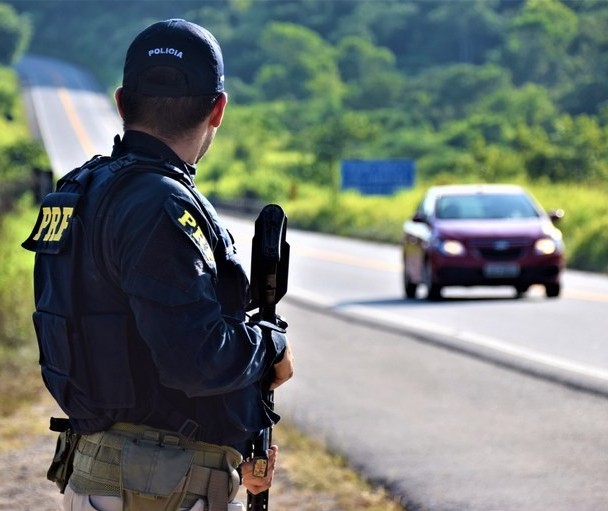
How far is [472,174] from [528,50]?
93105 millimetres

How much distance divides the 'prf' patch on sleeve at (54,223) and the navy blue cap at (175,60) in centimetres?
29

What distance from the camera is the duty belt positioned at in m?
3.68

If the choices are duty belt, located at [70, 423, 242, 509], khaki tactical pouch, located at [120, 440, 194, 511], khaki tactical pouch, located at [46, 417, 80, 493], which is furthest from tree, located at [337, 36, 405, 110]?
Answer: khaki tactical pouch, located at [120, 440, 194, 511]

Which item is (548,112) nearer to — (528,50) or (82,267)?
(528,50)

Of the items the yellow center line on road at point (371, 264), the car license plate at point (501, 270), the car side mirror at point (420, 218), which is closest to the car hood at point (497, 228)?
the car side mirror at point (420, 218)

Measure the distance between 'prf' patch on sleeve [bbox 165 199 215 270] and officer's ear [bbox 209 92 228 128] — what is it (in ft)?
0.99

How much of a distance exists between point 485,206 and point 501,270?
160 centimetres

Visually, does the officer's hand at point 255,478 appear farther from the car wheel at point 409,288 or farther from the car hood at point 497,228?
the car wheel at point 409,288

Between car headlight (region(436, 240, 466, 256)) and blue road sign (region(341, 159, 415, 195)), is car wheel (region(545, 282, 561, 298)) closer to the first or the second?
car headlight (region(436, 240, 466, 256))

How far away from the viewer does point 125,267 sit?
349 cm

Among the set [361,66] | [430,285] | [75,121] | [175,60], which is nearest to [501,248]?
[430,285]

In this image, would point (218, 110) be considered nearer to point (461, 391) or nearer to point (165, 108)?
point (165, 108)

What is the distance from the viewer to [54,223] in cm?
371

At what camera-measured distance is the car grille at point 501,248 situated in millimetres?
20234
